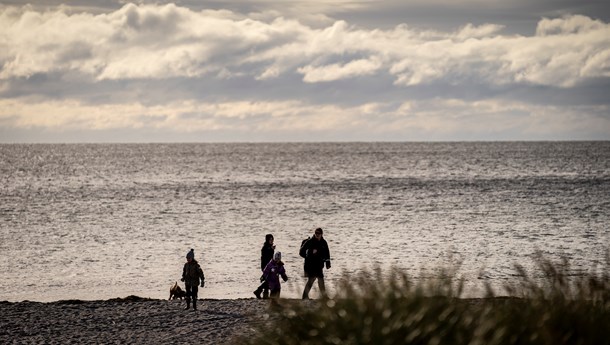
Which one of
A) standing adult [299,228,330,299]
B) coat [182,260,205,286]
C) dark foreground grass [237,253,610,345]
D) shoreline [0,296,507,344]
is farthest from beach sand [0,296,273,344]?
dark foreground grass [237,253,610,345]

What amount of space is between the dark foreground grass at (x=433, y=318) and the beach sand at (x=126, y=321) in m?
6.18

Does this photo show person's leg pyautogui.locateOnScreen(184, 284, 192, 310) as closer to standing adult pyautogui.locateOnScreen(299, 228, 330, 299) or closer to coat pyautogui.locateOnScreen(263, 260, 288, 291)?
coat pyautogui.locateOnScreen(263, 260, 288, 291)

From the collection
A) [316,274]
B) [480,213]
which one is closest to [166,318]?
[316,274]

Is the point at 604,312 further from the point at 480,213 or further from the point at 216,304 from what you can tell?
the point at 480,213

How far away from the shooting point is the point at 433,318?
24.7 feet

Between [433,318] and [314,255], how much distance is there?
10.4 meters

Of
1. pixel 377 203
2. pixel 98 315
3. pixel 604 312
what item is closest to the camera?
pixel 604 312

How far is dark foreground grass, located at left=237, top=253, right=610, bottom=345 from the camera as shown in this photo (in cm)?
731

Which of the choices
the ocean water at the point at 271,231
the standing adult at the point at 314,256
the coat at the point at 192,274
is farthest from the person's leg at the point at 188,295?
the ocean water at the point at 271,231

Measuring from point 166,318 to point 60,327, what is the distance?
7.08 feet

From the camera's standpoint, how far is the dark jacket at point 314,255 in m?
17.8

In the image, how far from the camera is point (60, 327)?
16.2 metres

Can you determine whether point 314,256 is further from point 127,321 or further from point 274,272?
point 127,321

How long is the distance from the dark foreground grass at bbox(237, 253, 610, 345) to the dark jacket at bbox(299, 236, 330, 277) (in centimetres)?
932
